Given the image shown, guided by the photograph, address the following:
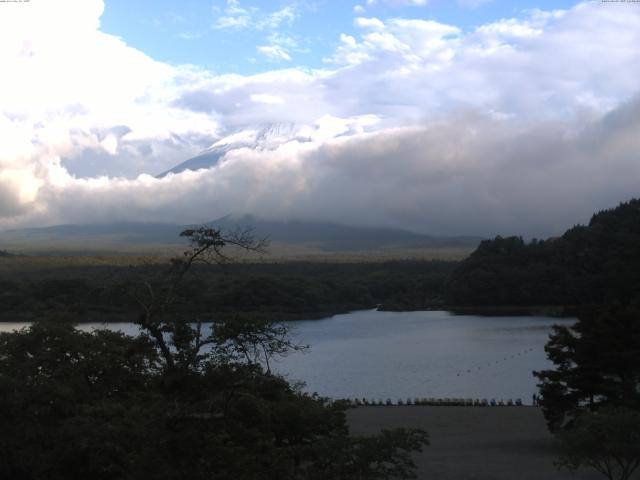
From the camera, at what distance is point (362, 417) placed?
1728 cm

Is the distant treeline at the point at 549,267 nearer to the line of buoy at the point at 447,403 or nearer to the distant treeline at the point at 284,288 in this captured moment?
the distant treeline at the point at 284,288

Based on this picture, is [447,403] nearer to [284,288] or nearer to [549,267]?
[284,288]

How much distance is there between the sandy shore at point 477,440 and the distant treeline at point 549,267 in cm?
3538

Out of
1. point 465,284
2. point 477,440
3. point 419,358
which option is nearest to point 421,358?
point 419,358

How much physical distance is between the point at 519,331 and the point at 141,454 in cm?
3747

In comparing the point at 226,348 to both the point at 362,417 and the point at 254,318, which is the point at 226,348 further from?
the point at 362,417

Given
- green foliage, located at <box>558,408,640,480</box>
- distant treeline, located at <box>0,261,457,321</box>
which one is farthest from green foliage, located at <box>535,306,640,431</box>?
distant treeline, located at <box>0,261,457,321</box>

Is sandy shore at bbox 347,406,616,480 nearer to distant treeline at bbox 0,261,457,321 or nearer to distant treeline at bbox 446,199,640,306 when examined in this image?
distant treeline at bbox 0,261,457,321

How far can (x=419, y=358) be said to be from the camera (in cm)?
3109

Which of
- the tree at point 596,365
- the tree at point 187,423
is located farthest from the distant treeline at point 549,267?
the tree at point 187,423

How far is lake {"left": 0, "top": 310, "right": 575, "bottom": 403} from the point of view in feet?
77.0

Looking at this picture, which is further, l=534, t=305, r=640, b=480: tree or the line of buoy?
the line of buoy

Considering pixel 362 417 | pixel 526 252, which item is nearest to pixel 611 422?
pixel 362 417

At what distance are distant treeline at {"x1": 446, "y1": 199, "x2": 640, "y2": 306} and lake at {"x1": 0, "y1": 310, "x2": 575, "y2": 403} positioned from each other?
572 cm
